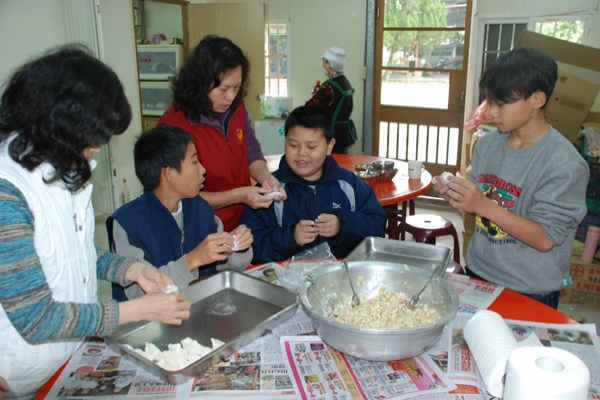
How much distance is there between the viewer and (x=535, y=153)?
165cm

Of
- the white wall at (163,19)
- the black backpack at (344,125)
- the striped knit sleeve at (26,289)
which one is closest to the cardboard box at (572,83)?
the black backpack at (344,125)

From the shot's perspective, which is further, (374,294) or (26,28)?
(26,28)

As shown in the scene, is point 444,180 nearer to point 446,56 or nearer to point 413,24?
point 446,56

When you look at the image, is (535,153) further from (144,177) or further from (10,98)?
(10,98)

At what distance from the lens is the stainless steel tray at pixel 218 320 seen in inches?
46.4

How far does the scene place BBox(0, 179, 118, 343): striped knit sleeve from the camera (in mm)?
917

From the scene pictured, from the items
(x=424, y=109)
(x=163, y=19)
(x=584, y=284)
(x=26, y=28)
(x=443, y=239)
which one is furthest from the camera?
(x=163, y=19)

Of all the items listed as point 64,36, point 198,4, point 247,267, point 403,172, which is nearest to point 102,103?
point 247,267

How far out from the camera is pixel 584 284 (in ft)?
10.4

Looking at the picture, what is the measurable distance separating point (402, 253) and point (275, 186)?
2.14ft

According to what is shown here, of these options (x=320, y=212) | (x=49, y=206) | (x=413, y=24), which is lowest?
(x=320, y=212)

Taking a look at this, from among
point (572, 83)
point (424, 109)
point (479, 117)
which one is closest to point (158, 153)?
point (572, 83)

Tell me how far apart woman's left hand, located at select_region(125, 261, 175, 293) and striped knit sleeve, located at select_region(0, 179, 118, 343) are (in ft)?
1.12

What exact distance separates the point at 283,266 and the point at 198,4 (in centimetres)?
522
